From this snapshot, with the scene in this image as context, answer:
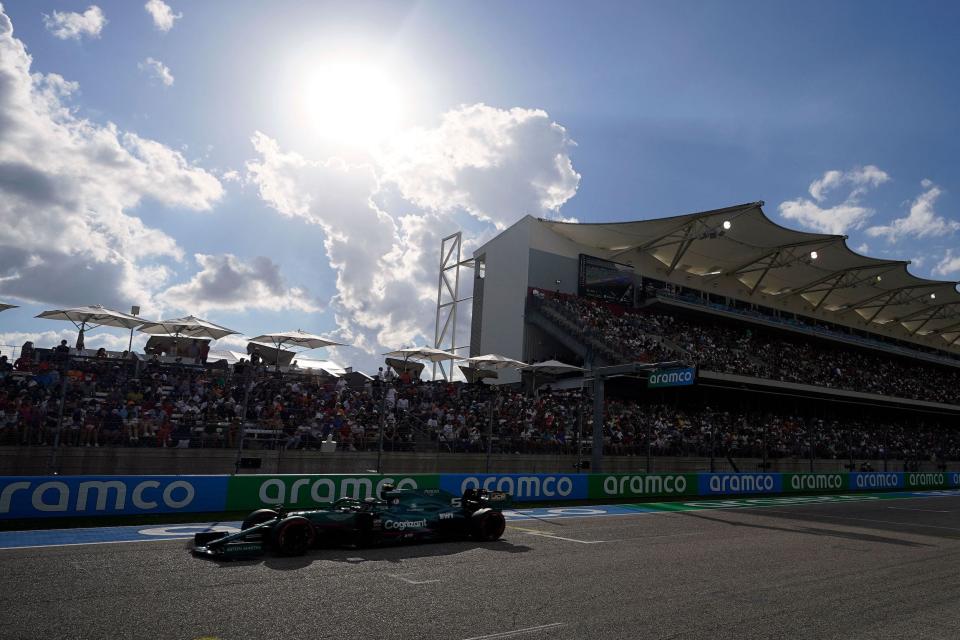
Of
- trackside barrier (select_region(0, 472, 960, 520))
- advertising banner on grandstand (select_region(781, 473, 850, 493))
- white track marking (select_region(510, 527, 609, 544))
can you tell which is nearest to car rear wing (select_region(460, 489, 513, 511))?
white track marking (select_region(510, 527, 609, 544))

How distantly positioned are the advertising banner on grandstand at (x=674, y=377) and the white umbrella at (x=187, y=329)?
1403 centimetres

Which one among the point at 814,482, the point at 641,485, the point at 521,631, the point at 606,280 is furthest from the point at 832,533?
the point at 606,280

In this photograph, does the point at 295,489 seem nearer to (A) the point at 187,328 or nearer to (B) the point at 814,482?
(A) the point at 187,328

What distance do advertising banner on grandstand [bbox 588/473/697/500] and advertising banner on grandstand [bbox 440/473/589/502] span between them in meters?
0.52

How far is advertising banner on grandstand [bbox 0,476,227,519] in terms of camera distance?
1084cm

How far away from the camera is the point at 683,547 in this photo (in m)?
11.3

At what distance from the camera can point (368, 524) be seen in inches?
410

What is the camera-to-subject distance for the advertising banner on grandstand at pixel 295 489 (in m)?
13.6

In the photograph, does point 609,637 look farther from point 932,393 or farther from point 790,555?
point 932,393

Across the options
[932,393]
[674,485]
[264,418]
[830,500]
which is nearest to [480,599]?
[264,418]

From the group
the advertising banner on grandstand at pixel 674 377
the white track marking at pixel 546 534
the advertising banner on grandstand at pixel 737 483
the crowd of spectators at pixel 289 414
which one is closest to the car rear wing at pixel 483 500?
the white track marking at pixel 546 534

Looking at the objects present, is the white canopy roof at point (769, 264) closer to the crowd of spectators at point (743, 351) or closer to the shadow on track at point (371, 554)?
the crowd of spectators at point (743, 351)

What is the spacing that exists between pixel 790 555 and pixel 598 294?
29259mm

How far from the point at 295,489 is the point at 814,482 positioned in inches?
847
